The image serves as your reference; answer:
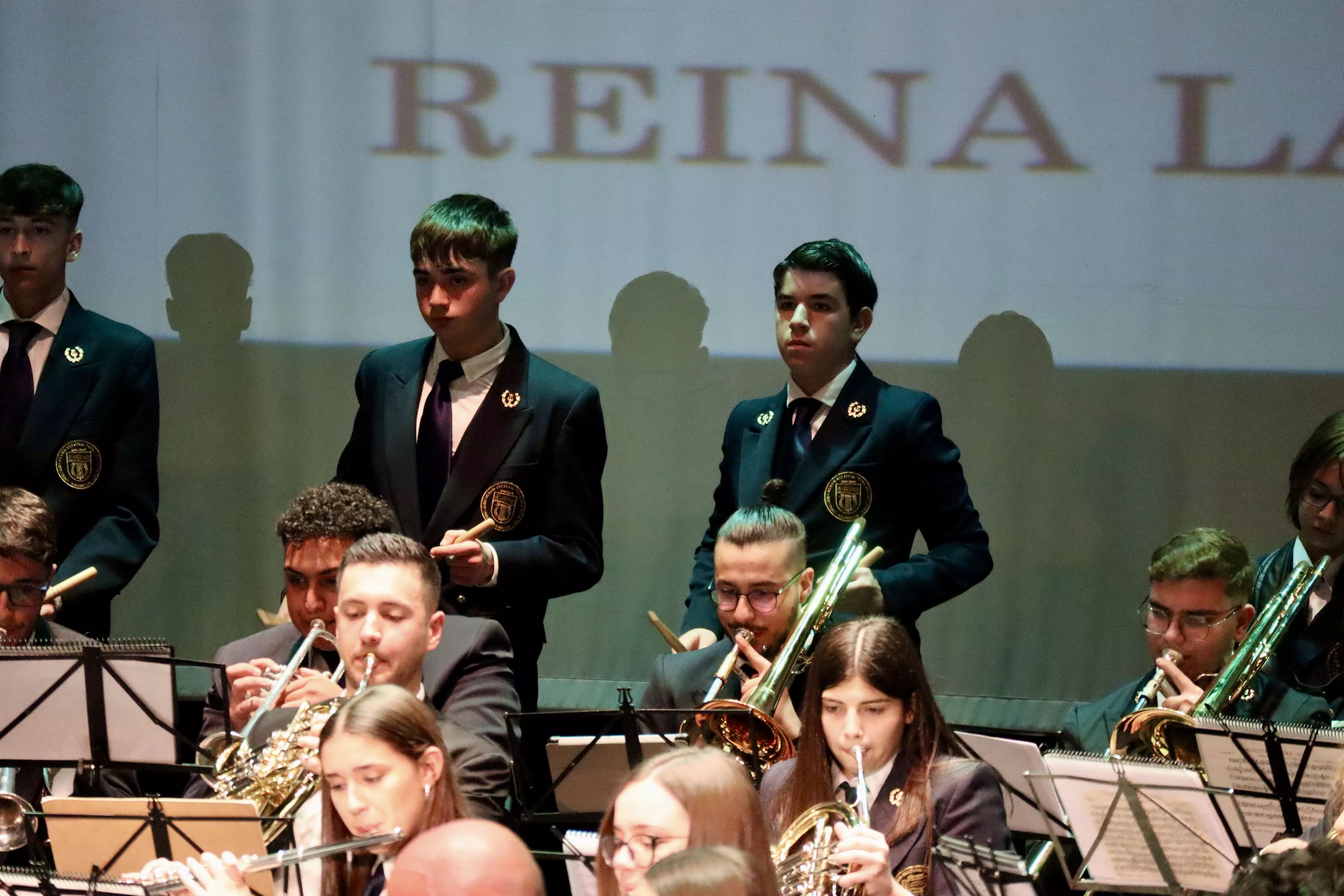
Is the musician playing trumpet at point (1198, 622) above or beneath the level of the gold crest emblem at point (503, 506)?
beneath

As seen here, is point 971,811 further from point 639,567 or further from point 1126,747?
point 639,567

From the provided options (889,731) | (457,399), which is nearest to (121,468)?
(457,399)

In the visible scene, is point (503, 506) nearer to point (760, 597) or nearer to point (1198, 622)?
point (760, 597)

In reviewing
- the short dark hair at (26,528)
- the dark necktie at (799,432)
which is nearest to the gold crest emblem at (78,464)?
the short dark hair at (26,528)

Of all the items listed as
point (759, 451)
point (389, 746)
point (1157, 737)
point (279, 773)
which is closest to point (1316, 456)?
point (1157, 737)

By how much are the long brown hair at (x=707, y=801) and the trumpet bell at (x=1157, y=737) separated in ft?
4.64

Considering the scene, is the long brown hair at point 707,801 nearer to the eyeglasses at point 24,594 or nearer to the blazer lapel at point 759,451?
the blazer lapel at point 759,451

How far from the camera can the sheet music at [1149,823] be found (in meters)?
3.42

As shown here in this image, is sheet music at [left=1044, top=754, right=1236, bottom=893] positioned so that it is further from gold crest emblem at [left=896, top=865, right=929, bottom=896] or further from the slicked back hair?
the slicked back hair

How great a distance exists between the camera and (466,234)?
4816mm

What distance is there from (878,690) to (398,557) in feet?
3.65

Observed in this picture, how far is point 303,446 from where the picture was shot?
6414mm

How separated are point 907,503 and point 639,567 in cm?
168

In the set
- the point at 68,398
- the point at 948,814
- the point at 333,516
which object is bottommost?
the point at 948,814
